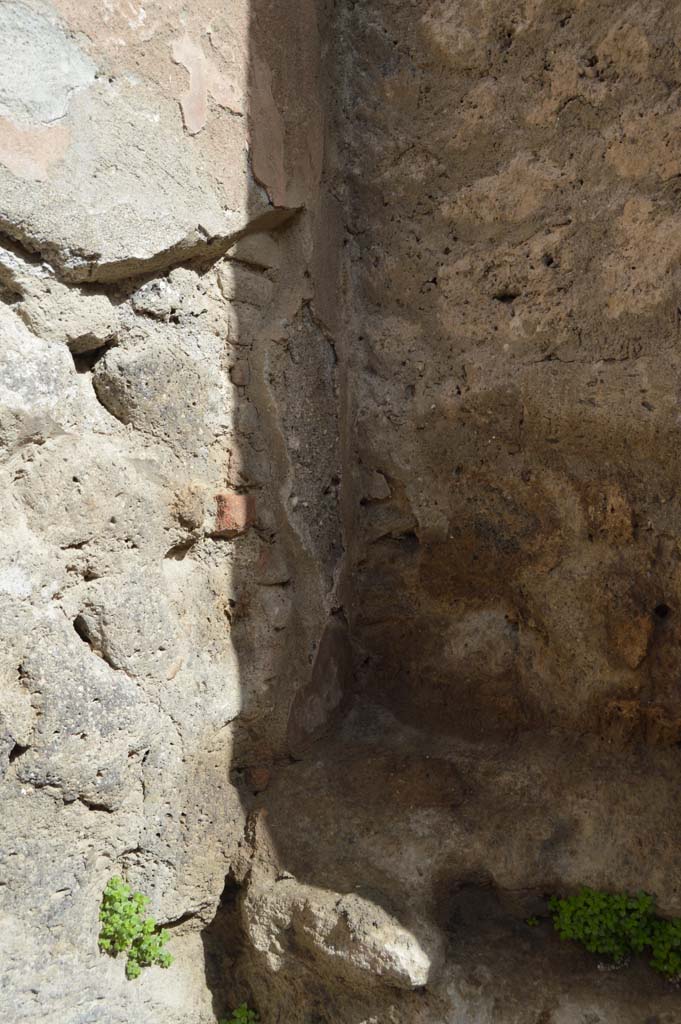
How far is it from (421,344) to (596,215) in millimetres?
504

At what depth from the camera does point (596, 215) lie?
1979mm

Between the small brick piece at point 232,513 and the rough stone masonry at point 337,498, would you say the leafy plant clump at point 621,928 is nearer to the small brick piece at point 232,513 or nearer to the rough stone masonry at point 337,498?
the rough stone masonry at point 337,498

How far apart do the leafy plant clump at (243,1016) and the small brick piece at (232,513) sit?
1.04 meters

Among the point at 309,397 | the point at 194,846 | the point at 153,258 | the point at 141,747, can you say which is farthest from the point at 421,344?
the point at 194,846

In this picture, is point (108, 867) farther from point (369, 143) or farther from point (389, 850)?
point (369, 143)

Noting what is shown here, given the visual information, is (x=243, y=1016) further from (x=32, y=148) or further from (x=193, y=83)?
(x=193, y=83)

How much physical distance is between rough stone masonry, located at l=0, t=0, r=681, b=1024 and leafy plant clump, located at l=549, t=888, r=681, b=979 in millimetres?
36

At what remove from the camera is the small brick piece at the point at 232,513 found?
2.08 m

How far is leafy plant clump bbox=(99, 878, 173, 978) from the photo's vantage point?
189cm

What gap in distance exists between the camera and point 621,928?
73.2 inches

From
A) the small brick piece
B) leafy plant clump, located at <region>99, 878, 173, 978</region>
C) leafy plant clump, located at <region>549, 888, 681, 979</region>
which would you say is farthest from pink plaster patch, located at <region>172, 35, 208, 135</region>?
leafy plant clump, located at <region>549, 888, 681, 979</region>

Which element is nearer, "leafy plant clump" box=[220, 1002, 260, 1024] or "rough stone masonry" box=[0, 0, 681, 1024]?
"rough stone masonry" box=[0, 0, 681, 1024]

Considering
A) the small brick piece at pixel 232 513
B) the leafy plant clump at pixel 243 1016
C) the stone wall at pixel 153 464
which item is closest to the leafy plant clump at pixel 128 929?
the stone wall at pixel 153 464

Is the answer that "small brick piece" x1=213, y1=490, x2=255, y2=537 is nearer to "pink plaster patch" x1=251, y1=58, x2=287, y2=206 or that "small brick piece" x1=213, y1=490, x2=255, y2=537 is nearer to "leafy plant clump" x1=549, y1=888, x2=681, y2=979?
"pink plaster patch" x1=251, y1=58, x2=287, y2=206
